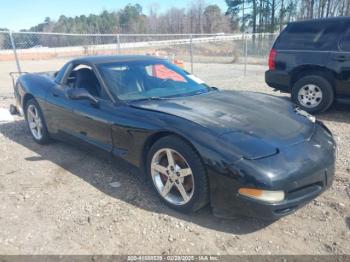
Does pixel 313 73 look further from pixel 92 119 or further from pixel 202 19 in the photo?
pixel 202 19

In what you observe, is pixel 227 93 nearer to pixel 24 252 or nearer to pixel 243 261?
pixel 243 261

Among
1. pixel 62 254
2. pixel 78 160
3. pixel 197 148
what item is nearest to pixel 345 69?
pixel 197 148

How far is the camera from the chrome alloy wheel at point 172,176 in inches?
116

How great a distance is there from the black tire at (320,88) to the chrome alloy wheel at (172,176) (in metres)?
4.35

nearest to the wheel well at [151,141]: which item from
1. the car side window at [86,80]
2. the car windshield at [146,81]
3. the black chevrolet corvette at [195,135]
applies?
the black chevrolet corvette at [195,135]

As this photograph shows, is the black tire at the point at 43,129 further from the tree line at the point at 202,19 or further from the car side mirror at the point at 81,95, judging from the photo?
the tree line at the point at 202,19

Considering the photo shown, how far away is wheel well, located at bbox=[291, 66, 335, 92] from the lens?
6199 millimetres

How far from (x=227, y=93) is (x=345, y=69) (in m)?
3.16

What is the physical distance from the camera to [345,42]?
604cm

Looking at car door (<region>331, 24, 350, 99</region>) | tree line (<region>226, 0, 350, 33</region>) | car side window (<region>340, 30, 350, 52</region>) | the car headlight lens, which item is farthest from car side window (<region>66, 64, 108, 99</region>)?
tree line (<region>226, 0, 350, 33</region>)

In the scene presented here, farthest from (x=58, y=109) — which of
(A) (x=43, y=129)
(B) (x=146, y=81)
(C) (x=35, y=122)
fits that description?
(B) (x=146, y=81)

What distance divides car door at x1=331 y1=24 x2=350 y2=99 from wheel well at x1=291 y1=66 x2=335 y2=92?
0.43ft

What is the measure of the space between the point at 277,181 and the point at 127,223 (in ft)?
4.50

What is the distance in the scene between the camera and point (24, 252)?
2.66 meters
